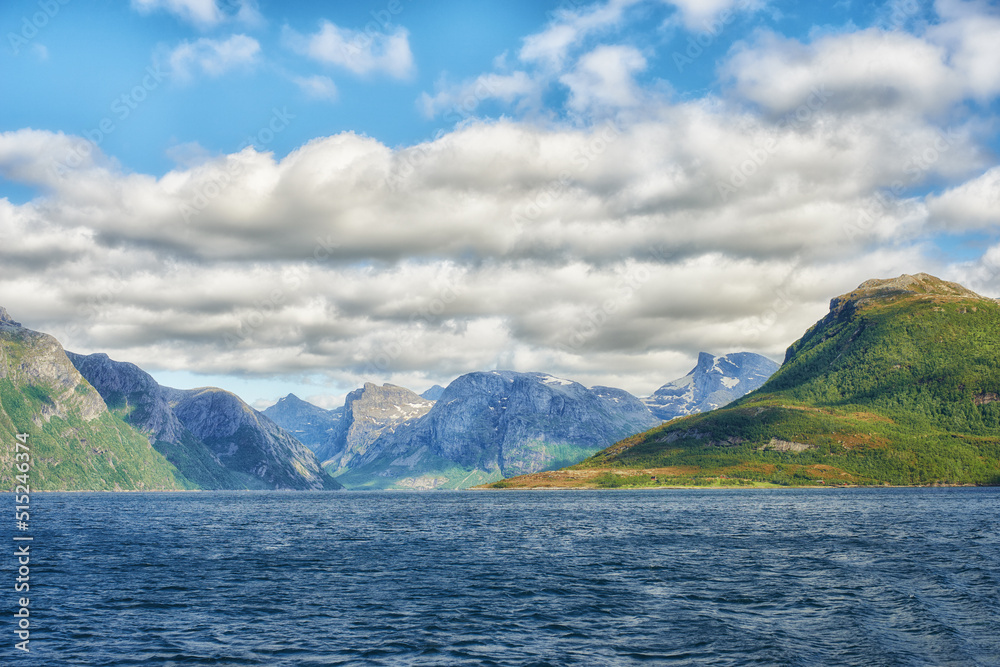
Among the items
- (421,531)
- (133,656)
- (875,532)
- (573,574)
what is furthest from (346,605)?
(875,532)

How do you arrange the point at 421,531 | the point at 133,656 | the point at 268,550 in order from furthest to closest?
the point at 421,531, the point at 268,550, the point at 133,656

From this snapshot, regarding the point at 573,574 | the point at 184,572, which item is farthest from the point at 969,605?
the point at 184,572

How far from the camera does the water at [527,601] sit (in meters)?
45.6

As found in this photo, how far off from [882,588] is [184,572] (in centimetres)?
7860

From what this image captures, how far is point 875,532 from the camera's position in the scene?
120 metres

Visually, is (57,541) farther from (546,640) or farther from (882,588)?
(882,588)

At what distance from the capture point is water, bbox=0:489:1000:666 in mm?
45562

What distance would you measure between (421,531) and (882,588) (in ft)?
322

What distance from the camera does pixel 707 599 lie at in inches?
2450

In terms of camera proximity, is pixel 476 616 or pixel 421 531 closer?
pixel 476 616

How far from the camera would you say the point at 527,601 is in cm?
6291

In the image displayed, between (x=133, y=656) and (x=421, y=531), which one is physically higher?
(x=133, y=656)

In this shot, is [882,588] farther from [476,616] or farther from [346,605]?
[346,605]

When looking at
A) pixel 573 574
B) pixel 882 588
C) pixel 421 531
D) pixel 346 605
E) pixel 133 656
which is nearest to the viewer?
pixel 133 656
